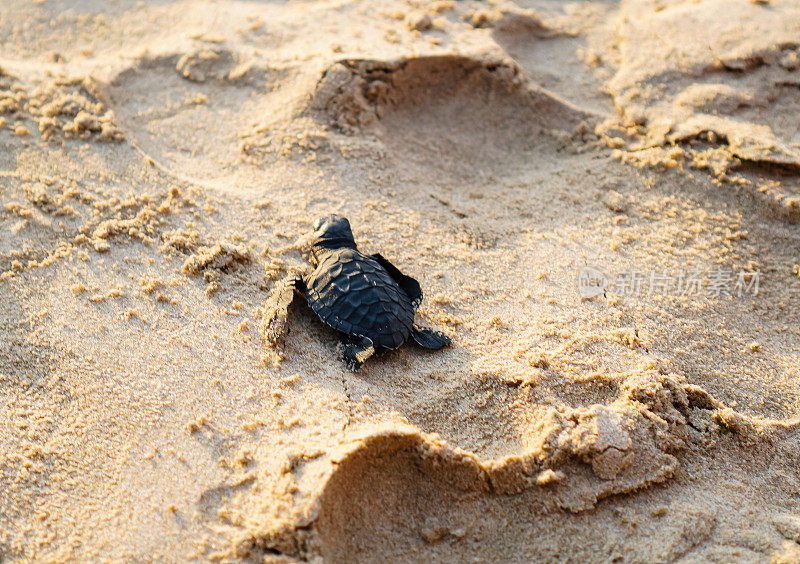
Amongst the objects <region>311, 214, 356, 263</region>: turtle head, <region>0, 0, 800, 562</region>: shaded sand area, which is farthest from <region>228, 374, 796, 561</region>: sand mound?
<region>311, 214, 356, 263</region>: turtle head

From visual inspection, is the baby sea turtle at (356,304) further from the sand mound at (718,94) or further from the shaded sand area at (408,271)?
the sand mound at (718,94)

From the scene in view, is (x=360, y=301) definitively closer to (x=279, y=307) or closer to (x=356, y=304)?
(x=356, y=304)

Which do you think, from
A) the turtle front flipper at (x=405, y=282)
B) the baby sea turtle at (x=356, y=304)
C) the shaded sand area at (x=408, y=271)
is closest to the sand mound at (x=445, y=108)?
the shaded sand area at (x=408, y=271)

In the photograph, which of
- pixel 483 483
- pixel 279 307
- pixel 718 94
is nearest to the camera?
pixel 483 483

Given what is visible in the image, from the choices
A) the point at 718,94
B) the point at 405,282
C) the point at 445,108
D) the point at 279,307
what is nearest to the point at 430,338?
the point at 405,282

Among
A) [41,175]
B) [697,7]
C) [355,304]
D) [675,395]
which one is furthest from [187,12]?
[675,395]
